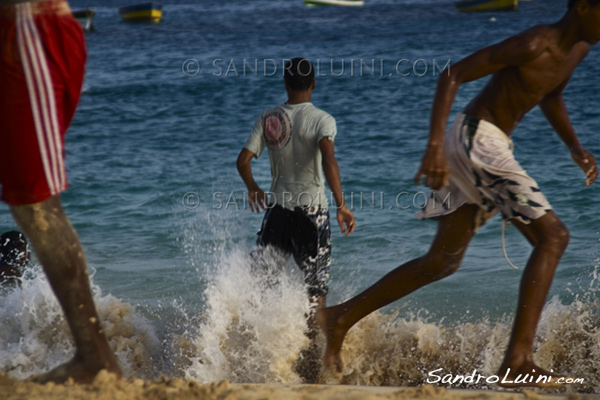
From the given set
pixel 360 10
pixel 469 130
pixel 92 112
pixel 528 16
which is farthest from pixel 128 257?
pixel 360 10

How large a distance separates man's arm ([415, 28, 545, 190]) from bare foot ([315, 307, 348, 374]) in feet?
3.98

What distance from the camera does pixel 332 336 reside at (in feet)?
13.2

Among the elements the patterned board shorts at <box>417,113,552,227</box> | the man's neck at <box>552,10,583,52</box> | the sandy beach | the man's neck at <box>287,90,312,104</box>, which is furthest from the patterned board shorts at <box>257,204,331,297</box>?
the man's neck at <box>552,10,583,52</box>

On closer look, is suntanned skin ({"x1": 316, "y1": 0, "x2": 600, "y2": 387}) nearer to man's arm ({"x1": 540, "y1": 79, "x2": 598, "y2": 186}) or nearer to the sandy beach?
man's arm ({"x1": 540, "y1": 79, "x2": 598, "y2": 186})

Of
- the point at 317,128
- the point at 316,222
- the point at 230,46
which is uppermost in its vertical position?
the point at 317,128

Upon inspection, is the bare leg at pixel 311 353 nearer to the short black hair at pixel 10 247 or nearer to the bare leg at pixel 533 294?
the bare leg at pixel 533 294

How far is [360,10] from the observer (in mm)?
44844

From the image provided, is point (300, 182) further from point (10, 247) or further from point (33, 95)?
point (10, 247)

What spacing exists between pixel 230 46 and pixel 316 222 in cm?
2425

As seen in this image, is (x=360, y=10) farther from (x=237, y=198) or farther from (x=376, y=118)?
(x=237, y=198)

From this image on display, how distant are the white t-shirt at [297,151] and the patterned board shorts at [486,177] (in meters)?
0.96

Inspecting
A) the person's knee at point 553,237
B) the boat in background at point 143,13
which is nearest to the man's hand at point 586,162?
the person's knee at point 553,237

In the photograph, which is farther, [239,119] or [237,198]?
[239,119]

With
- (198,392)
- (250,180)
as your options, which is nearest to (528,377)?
(198,392)
